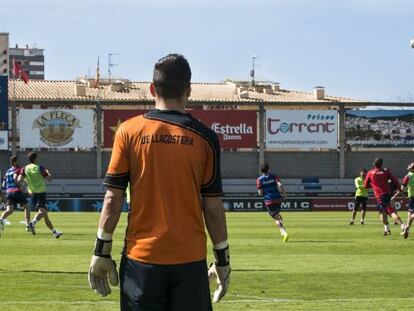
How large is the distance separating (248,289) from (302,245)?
10062 millimetres

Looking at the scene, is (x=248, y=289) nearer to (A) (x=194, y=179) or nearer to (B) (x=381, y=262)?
(B) (x=381, y=262)

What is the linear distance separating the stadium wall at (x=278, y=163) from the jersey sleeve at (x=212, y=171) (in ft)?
206

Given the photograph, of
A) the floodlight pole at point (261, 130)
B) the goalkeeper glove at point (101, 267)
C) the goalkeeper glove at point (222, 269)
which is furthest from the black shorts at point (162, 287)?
the floodlight pole at point (261, 130)

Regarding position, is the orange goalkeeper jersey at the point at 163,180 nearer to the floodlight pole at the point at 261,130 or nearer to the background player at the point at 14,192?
the background player at the point at 14,192

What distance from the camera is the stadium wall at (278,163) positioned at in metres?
69.5

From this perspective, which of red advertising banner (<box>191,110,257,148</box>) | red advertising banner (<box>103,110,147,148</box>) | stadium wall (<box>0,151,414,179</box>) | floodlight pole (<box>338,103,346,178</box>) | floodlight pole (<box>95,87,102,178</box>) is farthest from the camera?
floodlight pole (<box>338,103,346,178</box>)

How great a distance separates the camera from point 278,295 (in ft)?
45.3

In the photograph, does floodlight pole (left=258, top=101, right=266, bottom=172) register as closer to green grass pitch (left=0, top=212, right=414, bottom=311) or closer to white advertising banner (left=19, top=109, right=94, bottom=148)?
white advertising banner (left=19, top=109, right=94, bottom=148)

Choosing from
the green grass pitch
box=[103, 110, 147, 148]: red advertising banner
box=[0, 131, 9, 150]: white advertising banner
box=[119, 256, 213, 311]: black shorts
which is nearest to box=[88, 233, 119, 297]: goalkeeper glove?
box=[119, 256, 213, 311]: black shorts

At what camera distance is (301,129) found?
231ft

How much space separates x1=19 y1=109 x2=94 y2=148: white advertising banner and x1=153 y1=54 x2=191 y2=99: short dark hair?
6217cm

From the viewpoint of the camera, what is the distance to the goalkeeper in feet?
20.7

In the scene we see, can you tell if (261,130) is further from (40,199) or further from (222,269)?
(222,269)

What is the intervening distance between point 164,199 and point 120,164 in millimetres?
361
